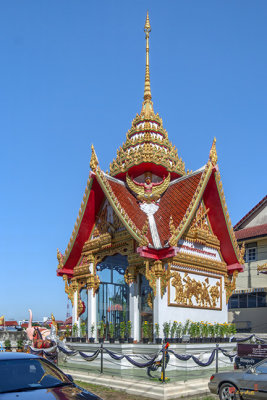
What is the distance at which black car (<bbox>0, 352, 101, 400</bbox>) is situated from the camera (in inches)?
230

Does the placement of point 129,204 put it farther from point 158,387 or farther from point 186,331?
point 158,387

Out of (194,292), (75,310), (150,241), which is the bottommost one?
(75,310)

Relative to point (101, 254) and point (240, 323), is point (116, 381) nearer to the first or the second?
point (101, 254)

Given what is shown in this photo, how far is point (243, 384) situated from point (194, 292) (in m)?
5.94

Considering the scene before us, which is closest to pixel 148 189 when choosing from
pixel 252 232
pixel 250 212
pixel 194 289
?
pixel 194 289

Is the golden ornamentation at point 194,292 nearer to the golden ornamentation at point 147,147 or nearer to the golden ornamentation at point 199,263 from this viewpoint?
the golden ornamentation at point 199,263

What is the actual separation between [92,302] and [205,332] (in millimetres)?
4753

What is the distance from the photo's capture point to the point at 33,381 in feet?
21.3

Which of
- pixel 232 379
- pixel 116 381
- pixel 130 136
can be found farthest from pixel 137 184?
pixel 232 379

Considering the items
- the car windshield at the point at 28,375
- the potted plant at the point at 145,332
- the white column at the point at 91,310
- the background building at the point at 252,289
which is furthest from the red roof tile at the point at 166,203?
the background building at the point at 252,289

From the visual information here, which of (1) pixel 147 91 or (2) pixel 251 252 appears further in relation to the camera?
(2) pixel 251 252

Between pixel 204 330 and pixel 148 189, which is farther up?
pixel 148 189

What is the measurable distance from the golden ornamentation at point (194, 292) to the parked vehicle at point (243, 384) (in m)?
4.47

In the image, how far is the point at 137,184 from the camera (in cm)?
1784
